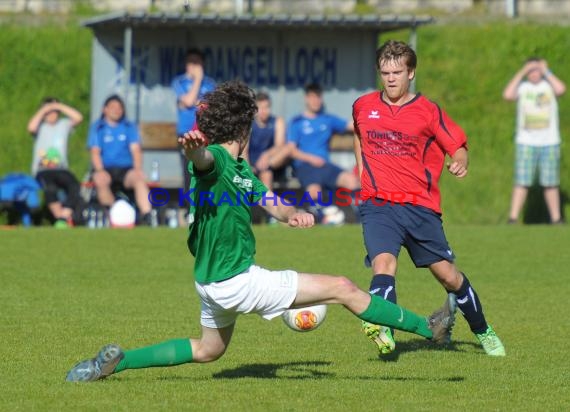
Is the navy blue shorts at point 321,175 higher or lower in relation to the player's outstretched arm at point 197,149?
lower

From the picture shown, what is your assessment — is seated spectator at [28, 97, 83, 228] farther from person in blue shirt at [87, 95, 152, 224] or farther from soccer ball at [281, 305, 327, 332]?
soccer ball at [281, 305, 327, 332]

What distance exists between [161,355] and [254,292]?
711 millimetres

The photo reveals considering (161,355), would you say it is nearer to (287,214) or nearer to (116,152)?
(287,214)

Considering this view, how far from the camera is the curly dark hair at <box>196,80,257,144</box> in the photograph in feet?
21.7

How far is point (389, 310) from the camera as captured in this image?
6.82 meters

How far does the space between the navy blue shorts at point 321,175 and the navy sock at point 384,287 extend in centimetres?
928

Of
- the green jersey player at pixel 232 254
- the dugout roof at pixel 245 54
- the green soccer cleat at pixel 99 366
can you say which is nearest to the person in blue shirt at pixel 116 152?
the dugout roof at pixel 245 54

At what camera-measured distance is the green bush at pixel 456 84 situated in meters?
19.7

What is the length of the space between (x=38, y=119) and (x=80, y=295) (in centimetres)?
701

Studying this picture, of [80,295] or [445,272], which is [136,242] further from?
[445,272]

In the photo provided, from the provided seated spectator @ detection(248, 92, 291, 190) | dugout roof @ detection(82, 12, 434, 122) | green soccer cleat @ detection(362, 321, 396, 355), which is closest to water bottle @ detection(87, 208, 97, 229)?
dugout roof @ detection(82, 12, 434, 122)

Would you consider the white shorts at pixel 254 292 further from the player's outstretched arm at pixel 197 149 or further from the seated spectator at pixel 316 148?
the seated spectator at pixel 316 148

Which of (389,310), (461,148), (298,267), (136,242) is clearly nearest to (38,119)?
(136,242)

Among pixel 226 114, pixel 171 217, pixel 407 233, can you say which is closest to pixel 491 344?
pixel 407 233
